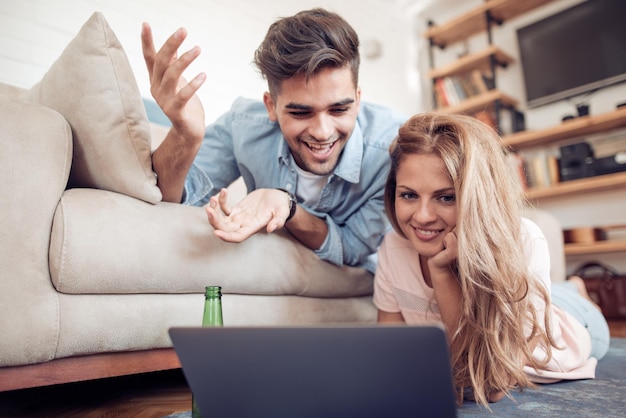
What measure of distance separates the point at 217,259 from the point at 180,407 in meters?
0.28

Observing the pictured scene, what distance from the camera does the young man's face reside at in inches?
42.3

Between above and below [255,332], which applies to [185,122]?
above

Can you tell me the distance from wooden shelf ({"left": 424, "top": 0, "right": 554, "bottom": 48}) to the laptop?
3265mm

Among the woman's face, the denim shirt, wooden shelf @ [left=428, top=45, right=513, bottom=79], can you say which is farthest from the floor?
wooden shelf @ [left=428, top=45, right=513, bottom=79]

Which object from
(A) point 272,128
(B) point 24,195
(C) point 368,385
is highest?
(A) point 272,128

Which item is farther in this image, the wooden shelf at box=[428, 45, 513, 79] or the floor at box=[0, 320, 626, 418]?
the wooden shelf at box=[428, 45, 513, 79]

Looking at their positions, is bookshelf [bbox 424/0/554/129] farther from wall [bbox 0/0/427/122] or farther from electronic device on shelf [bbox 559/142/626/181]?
electronic device on shelf [bbox 559/142/626/181]

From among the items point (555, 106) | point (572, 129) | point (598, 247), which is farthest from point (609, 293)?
point (555, 106)

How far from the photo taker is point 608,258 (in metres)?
2.79

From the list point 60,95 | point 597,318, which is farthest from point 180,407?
point 597,318

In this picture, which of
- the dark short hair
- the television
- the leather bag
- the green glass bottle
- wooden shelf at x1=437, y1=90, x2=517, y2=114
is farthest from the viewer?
wooden shelf at x1=437, y1=90, x2=517, y2=114

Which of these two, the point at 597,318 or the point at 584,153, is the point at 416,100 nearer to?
the point at 584,153

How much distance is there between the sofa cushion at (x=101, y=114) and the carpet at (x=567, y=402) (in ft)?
1.46

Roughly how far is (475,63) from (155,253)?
3.01m
